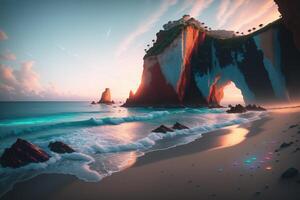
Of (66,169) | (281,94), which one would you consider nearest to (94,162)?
(66,169)

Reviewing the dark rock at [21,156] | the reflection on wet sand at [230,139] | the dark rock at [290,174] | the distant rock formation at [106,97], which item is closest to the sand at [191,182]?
the dark rock at [290,174]

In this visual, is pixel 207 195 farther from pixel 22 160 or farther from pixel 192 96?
pixel 192 96

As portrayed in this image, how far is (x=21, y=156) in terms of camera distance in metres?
6.38

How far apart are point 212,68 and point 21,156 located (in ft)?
158

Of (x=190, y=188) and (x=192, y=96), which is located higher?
(x=192, y=96)

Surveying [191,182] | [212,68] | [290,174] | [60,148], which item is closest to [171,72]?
[212,68]

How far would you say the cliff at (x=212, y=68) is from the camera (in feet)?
115

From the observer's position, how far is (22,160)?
6.28 meters

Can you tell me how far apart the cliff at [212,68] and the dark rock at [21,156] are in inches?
1476

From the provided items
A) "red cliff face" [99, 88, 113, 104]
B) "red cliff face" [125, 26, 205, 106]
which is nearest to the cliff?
"red cliff face" [125, 26, 205, 106]

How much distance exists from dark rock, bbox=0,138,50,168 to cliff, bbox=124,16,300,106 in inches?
1476

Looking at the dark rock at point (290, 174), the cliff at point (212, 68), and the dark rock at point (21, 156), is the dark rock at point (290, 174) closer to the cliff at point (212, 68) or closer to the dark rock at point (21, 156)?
the dark rock at point (21, 156)

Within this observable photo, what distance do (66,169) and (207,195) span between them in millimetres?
4144

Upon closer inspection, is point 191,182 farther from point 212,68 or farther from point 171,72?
point 212,68
